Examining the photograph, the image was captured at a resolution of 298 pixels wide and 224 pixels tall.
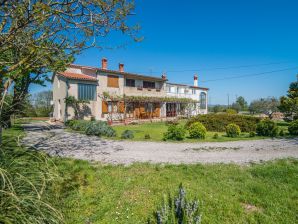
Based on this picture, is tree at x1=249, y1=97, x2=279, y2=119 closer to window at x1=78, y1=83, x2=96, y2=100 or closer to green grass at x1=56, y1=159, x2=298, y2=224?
window at x1=78, y1=83, x2=96, y2=100

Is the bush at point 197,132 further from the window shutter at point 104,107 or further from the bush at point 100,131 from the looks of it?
the window shutter at point 104,107

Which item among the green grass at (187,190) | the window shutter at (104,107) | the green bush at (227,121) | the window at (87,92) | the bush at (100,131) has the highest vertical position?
the window at (87,92)

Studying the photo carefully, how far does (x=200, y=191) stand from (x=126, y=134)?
9.62 meters

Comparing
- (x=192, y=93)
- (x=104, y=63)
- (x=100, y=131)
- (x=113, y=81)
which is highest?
(x=104, y=63)

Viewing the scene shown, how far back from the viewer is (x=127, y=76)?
30.1m

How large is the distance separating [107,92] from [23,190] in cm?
2456

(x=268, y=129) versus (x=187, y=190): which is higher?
(x=268, y=129)

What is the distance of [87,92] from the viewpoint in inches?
994

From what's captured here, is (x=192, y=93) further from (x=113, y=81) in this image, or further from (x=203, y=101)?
(x=113, y=81)

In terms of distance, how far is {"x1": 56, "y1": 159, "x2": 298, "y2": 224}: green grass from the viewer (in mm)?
3873

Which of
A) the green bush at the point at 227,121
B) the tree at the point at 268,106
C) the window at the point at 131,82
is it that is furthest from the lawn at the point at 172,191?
the tree at the point at 268,106

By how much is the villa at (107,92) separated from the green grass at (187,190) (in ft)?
62.7

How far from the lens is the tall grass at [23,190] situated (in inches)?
106

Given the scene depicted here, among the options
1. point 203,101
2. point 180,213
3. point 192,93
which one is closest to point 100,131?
point 180,213
